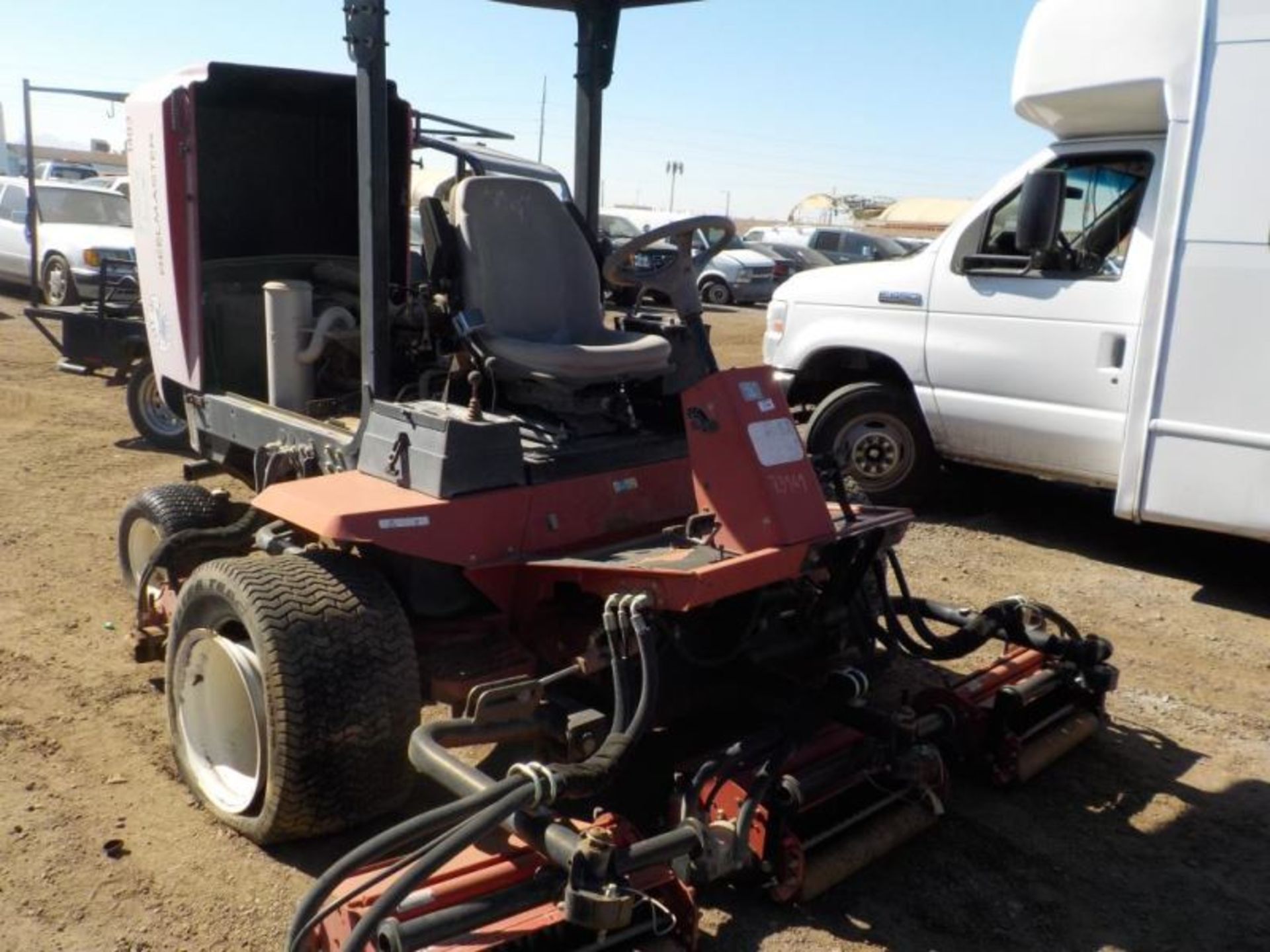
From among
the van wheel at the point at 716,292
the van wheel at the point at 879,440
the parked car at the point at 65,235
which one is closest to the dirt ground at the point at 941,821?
the van wheel at the point at 879,440

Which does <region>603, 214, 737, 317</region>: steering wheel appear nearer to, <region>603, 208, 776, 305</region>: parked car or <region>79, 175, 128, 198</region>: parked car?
<region>79, 175, 128, 198</region>: parked car

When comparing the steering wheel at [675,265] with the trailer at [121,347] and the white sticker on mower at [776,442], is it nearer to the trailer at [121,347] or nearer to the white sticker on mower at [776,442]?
the white sticker on mower at [776,442]

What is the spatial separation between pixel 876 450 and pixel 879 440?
0.06 metres

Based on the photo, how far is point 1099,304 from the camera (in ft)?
18.6

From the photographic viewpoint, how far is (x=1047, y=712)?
155 inches

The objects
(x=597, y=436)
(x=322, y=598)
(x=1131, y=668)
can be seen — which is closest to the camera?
(x=322, y=598)

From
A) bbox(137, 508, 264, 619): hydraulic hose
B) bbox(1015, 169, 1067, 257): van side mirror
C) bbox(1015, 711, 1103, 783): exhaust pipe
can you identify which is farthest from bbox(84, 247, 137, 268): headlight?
bbox(1015, 711, 1103, 783): exhaust pipe

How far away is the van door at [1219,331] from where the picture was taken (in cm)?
493

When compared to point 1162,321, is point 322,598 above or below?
below

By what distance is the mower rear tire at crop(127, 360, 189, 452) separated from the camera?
7852 millimetres

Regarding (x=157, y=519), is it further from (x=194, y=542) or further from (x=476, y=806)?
(x=476, y=806)

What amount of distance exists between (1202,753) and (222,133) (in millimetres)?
4610

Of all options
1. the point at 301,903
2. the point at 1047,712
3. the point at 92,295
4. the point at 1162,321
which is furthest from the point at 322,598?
the point at 92,295

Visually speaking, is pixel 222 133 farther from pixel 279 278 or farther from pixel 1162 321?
pixel 1162 321
